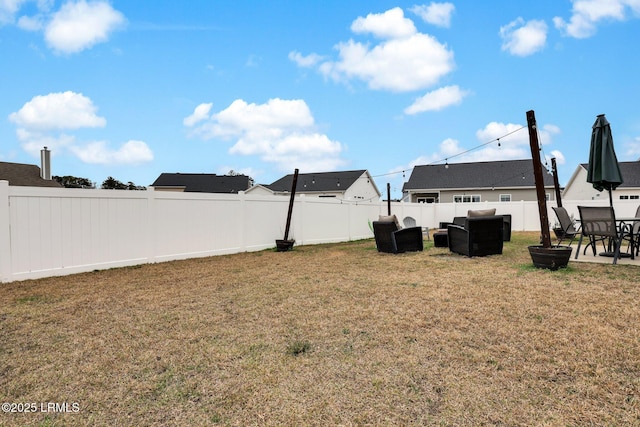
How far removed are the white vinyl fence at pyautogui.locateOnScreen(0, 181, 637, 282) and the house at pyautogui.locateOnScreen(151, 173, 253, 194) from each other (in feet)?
88.6

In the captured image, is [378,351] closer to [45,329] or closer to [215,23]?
[45,329]

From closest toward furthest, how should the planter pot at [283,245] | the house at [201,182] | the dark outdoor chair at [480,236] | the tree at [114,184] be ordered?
the dark outdoor chair at [480,236] < the planter pot at [283,245] < the house at [201,182] < the tree at [114,184]

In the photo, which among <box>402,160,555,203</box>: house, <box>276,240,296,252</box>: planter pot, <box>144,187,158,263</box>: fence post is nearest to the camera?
<box>144,187,158,263</box>: fence post

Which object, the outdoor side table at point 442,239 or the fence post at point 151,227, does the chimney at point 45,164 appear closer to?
the fence post at point 151,227

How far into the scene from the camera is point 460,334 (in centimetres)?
296

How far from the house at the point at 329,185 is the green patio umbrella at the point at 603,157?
20.2m

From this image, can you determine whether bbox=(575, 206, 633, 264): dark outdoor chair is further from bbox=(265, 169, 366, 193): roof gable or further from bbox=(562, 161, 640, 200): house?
bbox=(265, 169, 366, 193): roof gable

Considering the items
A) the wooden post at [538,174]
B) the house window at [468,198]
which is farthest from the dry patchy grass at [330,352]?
the house window at [468,198]

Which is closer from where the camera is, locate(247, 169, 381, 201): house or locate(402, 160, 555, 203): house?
locate(402, 160, 555, 203): house

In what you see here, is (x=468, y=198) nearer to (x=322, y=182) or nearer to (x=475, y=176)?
(x=475, y=176)

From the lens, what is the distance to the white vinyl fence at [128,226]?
562cm

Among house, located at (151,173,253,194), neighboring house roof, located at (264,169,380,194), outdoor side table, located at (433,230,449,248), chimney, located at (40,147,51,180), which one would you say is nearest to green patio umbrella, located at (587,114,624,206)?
outdoor side table, located at (433,230,449,248)

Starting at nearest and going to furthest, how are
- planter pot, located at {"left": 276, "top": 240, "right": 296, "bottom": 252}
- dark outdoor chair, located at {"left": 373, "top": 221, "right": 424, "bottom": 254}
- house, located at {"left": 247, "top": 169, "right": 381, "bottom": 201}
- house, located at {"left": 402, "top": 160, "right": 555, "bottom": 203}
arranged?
dark outdoor chair, located at {"left": 373, "top": 221, "right": 424, "bottom": 254} < planter pot, located at {"left": 276, "top": 240, "right": 296, "bottom": 252} < house, located at {"left": 402, "top": 160, "right": 555, "bottom": 203} < house, located at {"left": 247, "top": 169, "right": 381, "bottom": 201}

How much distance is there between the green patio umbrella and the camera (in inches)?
273
